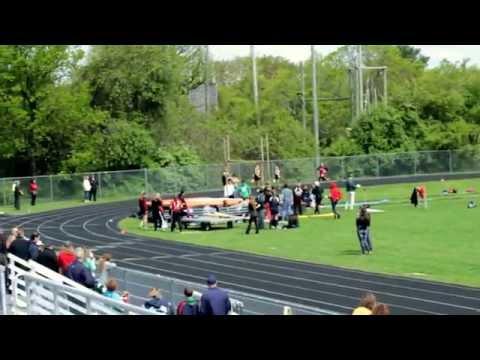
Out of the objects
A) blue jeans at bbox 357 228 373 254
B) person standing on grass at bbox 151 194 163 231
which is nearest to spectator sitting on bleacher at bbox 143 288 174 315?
blue jeans at bbox 357 228 373 254

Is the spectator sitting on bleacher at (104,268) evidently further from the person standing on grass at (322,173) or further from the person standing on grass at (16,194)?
the person standing on grass at (322,173)

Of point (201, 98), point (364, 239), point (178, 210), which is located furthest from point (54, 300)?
point (201, 98)

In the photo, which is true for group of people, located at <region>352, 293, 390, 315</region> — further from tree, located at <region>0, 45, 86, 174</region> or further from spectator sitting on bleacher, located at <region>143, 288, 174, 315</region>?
tree, located at <region>0, 45, 86, 174</region>

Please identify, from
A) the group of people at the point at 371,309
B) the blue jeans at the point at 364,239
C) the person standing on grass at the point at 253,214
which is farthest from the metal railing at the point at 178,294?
the person standing on grass at the point at 253,214

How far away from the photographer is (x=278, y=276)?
23906mm

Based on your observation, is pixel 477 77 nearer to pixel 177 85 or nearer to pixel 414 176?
pixel 414 176

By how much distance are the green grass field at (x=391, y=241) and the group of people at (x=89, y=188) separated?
11964mm

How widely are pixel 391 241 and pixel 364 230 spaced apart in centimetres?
321

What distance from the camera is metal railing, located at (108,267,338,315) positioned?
12562 mm

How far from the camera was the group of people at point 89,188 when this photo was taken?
50.6 m

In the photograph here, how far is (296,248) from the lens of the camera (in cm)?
2883

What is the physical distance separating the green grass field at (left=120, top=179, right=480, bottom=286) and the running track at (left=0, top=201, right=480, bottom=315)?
79cm

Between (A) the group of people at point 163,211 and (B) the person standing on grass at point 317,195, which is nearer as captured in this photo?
(A) the group of people at point 163,211

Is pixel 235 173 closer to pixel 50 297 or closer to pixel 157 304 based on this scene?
pixel 157 304
